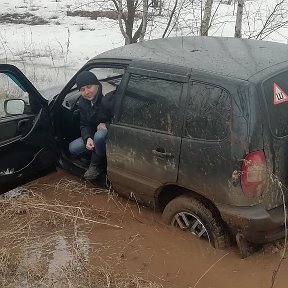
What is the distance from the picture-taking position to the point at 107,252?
3961 mm

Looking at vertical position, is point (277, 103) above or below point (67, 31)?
above

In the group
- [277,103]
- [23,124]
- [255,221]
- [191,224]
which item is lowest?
[191,224]

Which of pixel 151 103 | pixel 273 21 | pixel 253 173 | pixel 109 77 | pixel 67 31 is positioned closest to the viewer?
pixel 253 173

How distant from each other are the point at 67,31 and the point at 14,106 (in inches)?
463

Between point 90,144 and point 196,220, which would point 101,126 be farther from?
point 196,220

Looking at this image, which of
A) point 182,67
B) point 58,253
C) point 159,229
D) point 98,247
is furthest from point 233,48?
point 58,253

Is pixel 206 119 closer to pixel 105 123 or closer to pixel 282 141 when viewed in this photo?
pixel 282 141

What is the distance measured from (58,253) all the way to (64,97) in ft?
6.02

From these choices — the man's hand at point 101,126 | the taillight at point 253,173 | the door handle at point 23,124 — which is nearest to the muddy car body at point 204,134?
the taillight at point 253,173

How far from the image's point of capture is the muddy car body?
3.33 metres

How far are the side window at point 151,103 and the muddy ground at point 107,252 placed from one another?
1044 mm

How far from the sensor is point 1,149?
449 centimetres

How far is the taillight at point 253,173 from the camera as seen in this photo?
10.8 feet

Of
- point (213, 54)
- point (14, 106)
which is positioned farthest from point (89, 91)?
point (213, 54)
